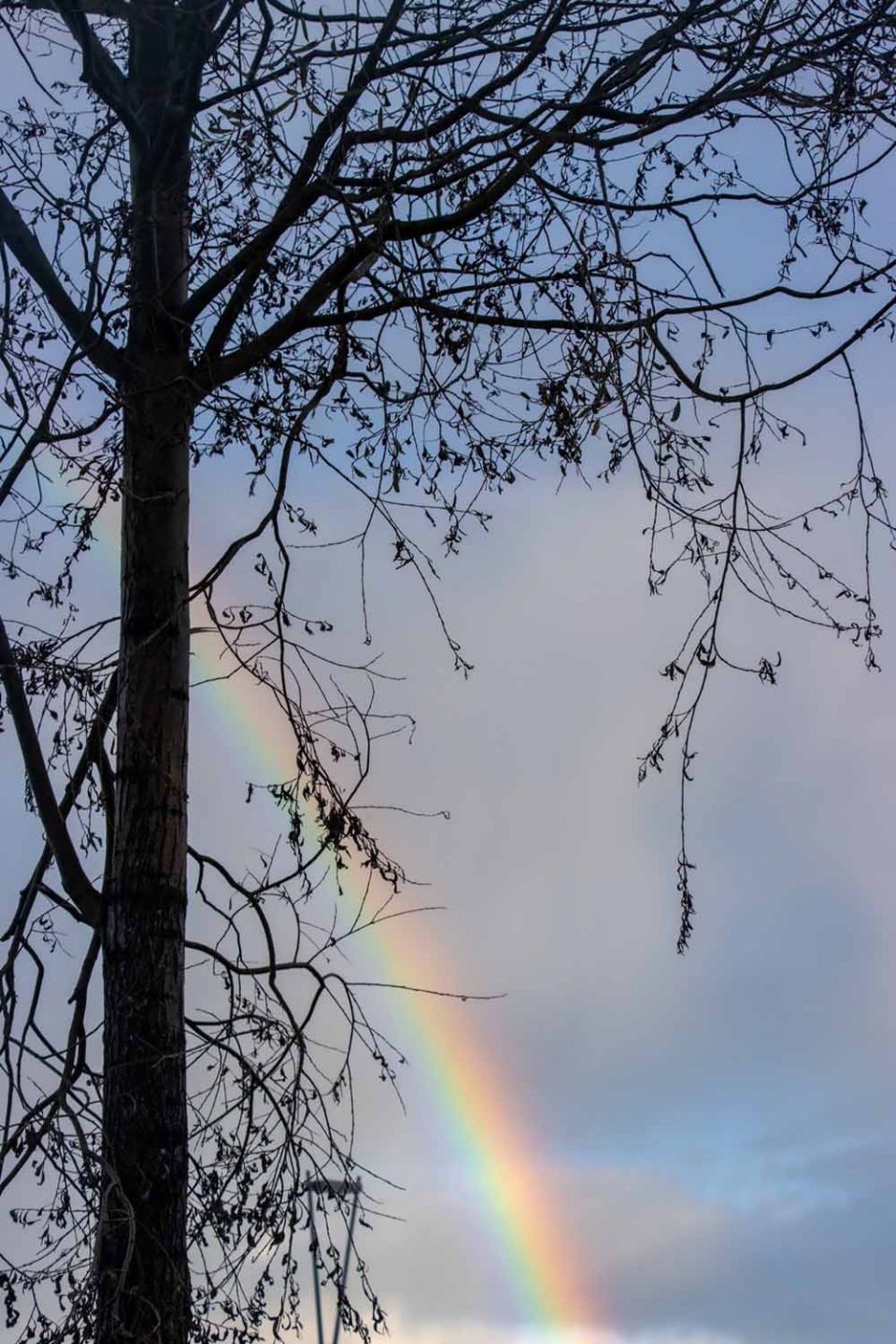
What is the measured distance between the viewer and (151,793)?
4.95 metres

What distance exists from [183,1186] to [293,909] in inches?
40.6

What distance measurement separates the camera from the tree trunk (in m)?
4.47

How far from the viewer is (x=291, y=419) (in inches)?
205

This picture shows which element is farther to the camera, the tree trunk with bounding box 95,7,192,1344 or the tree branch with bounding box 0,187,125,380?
the tree branch with bounding box 0,187,125,380

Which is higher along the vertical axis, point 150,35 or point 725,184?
point 150,35

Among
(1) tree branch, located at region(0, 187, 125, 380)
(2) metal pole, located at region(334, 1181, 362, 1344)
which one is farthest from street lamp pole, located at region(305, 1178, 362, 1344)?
(1) tree branch, located at region(0, 187, 125, 380)

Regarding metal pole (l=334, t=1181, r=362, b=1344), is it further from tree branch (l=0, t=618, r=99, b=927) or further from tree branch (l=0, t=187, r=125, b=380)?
tree branch (l=0, t=187, r=125, b=380)

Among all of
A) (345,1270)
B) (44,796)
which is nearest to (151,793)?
(44,796)

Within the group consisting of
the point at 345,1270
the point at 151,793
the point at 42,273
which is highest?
the point at 42,273

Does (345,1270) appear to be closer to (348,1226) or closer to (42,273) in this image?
(348,1226)

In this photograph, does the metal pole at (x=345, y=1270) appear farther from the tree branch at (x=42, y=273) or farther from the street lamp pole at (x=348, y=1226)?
the tree branch at (x=42, y=273)

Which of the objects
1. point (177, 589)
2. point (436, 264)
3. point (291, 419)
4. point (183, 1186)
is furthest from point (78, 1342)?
point (436, 264)

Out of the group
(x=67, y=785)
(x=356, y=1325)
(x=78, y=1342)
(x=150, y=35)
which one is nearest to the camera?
(x=78, y=1342)

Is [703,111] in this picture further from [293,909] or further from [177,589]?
[293,909]
